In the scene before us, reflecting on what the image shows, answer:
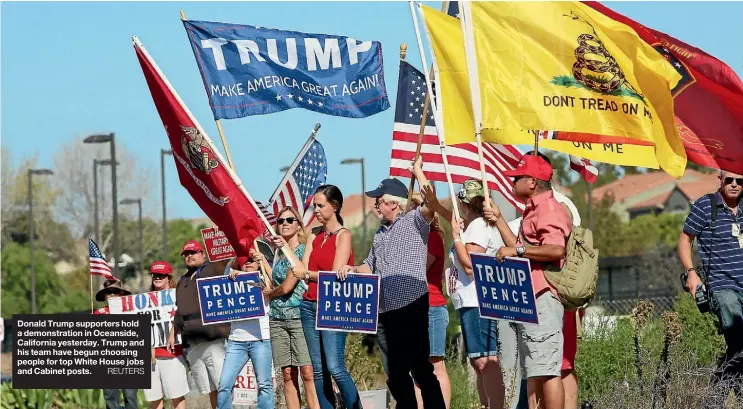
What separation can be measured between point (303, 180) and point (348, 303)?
406 centimetres

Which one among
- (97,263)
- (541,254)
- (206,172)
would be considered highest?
(206,172)

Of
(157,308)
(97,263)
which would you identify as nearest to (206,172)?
(157,308)

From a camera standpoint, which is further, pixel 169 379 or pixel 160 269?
pixel 160 269

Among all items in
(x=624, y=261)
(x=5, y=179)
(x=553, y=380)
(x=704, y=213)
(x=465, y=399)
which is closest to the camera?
(x=553, y=380)

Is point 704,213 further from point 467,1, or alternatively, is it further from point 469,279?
point 467,1

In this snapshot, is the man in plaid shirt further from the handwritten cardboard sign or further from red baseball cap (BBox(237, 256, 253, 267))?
the handwritten cardboard sign

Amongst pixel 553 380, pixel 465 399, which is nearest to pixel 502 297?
pixel 553 380

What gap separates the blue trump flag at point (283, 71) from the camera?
1225 centimetres

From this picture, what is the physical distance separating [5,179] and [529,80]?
256ft

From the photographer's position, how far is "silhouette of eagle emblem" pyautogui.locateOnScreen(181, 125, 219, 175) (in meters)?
11.8

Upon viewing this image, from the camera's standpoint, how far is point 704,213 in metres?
11.4

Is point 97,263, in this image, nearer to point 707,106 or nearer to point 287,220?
point 287,220

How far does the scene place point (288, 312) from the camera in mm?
11727

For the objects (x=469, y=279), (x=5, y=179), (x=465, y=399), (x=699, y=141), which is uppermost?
(x=5, y=179)
